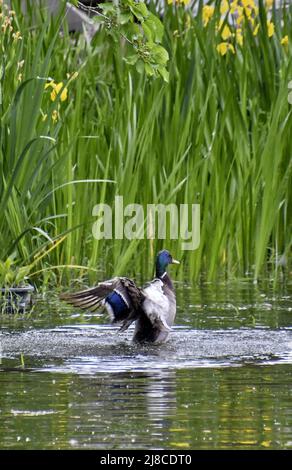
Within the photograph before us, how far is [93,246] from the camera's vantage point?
31.1ft

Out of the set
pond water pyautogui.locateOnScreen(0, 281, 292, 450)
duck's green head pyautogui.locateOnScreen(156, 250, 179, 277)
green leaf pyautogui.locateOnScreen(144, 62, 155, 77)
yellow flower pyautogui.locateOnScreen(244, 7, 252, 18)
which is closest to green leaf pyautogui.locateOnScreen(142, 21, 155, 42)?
green leaf pyautogui.locateOnScreen(144, 62, 155, 77)

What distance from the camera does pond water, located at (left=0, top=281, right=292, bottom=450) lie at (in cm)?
498

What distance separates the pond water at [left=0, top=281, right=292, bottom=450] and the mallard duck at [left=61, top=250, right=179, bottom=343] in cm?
10

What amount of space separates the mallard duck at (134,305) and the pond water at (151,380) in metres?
0.10

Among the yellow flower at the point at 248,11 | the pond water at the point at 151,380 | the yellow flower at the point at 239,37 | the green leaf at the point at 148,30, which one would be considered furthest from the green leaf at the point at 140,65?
the yellow flower at the point at 248,11

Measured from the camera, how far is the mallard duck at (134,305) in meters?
7.43

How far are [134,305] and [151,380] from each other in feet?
4.52

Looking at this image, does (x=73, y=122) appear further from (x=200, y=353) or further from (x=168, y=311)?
(x=200, y=353)

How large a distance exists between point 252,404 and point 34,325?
250 cm

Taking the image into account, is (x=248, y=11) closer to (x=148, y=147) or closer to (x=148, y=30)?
(x=148, y=147)

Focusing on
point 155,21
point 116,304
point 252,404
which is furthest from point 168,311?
point 252,404
